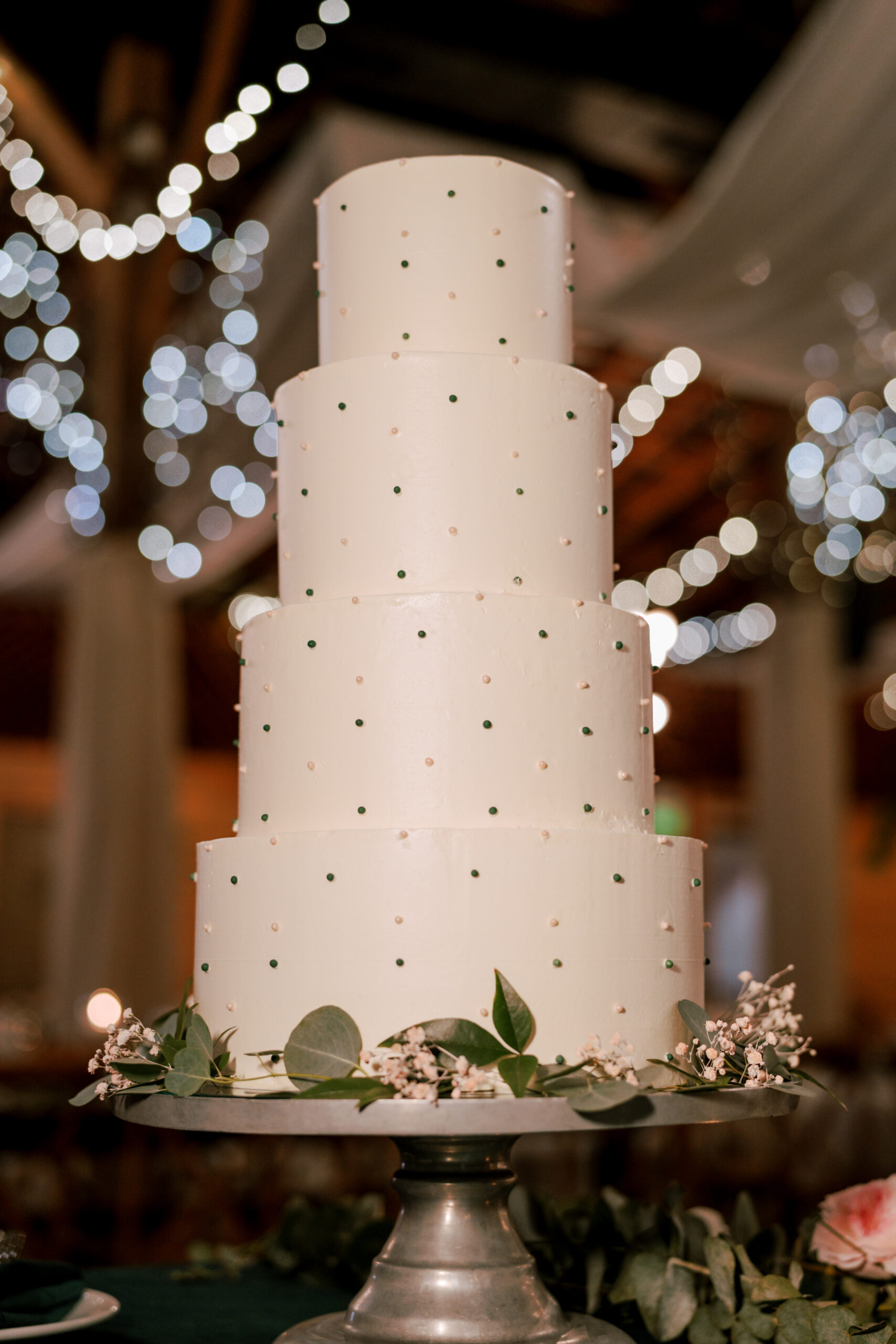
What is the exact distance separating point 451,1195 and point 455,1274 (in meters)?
0.10

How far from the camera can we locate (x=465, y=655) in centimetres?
169

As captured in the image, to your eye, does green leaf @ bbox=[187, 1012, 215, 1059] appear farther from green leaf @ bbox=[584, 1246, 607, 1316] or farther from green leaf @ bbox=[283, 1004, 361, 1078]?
green leaf @ bbox=[584, 1246, 607, 1316]

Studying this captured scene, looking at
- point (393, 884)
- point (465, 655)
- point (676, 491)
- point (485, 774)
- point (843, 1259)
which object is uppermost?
point (676, 491)

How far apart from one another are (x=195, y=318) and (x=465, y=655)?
16.5 ft

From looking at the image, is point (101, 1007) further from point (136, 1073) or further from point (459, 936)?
point (459, 936)

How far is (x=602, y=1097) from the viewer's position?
4.49 ft

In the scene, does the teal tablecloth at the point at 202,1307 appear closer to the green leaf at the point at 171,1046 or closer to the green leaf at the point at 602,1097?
the green leaf at the point at 171,1046

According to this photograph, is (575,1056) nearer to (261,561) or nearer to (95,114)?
(95,114)

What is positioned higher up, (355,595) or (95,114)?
(95,114)

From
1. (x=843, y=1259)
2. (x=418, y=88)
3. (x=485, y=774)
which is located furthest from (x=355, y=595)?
(x=418, y=88)

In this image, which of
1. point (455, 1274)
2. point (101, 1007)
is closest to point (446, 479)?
point (455, 1274)

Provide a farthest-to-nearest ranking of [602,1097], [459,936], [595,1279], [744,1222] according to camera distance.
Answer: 1. [744,1222]
2. [595,1279]
3. [459,936]
4. [602,1097]

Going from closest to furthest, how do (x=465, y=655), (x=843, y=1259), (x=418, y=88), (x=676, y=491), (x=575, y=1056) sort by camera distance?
(x=575, y=1056), (x=465, y=655), (x=843, y=1259), (x=418, y=88), (x=676, y=491)

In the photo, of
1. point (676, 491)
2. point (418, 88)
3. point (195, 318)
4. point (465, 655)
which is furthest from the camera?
point (676, 491)
